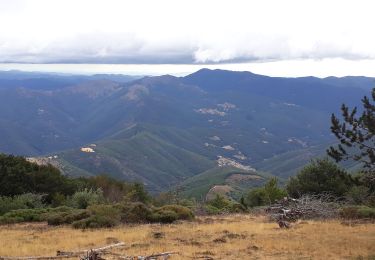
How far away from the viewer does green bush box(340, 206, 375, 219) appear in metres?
26.7

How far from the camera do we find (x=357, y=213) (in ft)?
89.0

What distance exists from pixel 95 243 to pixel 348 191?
3156 centimetres

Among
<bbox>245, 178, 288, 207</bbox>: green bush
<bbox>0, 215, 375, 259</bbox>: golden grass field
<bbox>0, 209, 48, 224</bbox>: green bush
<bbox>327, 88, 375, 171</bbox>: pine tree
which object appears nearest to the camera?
<bbox>0, 215, 375, 259</bbox>: golden grass field

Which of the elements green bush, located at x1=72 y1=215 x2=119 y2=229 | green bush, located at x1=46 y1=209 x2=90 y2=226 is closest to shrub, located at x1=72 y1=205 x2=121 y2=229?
green bush, located at x1=72 y1=215 x2=119 y2=229

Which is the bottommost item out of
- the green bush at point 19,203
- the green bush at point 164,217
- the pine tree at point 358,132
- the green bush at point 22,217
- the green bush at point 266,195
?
the green bush at point 266,195

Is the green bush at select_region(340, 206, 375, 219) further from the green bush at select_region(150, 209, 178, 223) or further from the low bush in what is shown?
the green bush at select_region(150, 209, 178, 223)

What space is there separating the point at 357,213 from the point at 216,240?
37.8 feet

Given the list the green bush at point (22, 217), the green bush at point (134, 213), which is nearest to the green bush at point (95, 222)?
the green bush at point (134, 213)

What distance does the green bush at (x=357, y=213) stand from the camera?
87.7ft

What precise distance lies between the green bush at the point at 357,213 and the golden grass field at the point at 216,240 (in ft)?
8.40

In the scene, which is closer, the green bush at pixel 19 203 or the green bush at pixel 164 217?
the green bush at pixel 164 217

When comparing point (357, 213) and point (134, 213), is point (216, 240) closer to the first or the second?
point (134, 213)

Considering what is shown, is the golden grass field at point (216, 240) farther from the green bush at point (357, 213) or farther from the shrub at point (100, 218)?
the green bush at point (357, 213)

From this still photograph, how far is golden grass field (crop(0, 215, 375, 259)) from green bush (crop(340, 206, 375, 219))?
2560 millimetres
